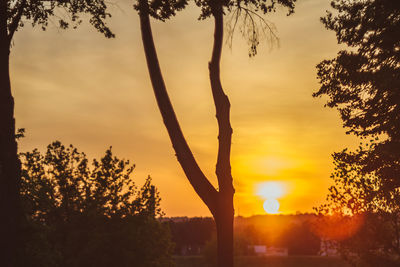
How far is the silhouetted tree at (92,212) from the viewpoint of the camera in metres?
44.5

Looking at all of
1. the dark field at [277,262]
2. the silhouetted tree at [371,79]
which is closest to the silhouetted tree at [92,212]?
the silhouetted tree at [371,79]

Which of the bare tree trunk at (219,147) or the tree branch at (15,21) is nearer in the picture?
the bare tree trunk at (219,147)

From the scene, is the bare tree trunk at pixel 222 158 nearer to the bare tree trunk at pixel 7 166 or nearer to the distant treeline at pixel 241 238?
the bare tree trunk at pixel 7 166

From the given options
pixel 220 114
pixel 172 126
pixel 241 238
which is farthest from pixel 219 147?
pixel 241 238

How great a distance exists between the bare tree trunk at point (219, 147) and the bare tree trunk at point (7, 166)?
372cm

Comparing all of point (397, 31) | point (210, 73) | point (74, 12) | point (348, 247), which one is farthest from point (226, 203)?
point (348, 247)

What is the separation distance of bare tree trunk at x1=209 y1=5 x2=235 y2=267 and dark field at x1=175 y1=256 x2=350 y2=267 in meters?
128

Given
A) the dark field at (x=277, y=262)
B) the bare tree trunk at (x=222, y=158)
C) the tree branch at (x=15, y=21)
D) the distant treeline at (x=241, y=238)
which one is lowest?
the bare tree trunk at (x=222, y=158)

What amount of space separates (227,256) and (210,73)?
3.84 metres

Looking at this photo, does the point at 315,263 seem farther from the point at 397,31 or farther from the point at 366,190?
the point at 397,31

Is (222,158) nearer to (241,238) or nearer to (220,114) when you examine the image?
(220,114)

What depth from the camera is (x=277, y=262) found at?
14725cm

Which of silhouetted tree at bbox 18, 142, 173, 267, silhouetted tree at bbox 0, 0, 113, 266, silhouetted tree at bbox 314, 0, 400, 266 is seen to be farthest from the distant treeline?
silhouetted tree at bbox 0, 0, 113, 266

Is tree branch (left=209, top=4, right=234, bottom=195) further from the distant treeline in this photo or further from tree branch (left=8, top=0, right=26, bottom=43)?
the distant treeline
